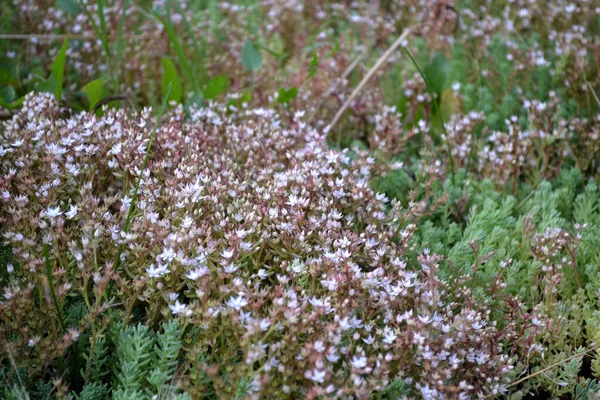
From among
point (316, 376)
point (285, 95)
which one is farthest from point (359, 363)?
point (285, 95)

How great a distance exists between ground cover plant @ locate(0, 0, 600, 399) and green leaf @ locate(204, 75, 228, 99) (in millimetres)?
24

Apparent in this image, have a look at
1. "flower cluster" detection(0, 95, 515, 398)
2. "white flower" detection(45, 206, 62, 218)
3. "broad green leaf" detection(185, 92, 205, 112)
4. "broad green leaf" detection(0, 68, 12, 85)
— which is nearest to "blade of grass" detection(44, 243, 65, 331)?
Result: "flower cluster" detection(0, 95, 515, 398)

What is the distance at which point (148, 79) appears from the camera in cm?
460

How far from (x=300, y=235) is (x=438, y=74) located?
2211mm

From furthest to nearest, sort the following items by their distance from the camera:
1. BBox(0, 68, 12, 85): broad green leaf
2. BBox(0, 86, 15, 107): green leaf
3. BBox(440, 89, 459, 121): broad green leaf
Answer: BBox(440, 89, 459, 121): broad green leaf, BBox(0, 68, 12, 85): broad green leaf, BBox(0, 86, 15, 107): green leaf

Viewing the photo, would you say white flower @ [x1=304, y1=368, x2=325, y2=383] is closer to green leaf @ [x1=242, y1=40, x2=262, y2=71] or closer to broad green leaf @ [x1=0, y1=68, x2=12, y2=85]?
green leaf @ [x1=242, y1=40, x2=262, y2=71]

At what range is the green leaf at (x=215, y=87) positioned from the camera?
3914 millimetres

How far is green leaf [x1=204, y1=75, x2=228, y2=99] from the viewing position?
3914 millimetres

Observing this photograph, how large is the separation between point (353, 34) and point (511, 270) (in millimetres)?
2917

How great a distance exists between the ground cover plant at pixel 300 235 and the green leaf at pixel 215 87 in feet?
0.08

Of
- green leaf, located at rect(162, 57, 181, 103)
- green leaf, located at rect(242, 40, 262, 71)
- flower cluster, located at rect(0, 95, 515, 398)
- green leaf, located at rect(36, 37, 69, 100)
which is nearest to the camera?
flower cluster, located at rect(0, 95, 515, 398)

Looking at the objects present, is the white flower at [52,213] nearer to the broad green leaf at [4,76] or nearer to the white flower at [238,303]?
the white flower at [238,303]

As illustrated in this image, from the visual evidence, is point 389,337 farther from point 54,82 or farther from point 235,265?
point 54,82

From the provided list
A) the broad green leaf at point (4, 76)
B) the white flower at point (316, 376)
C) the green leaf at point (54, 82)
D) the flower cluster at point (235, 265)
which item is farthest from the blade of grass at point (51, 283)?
the broad green leaf at point (4, 76)
